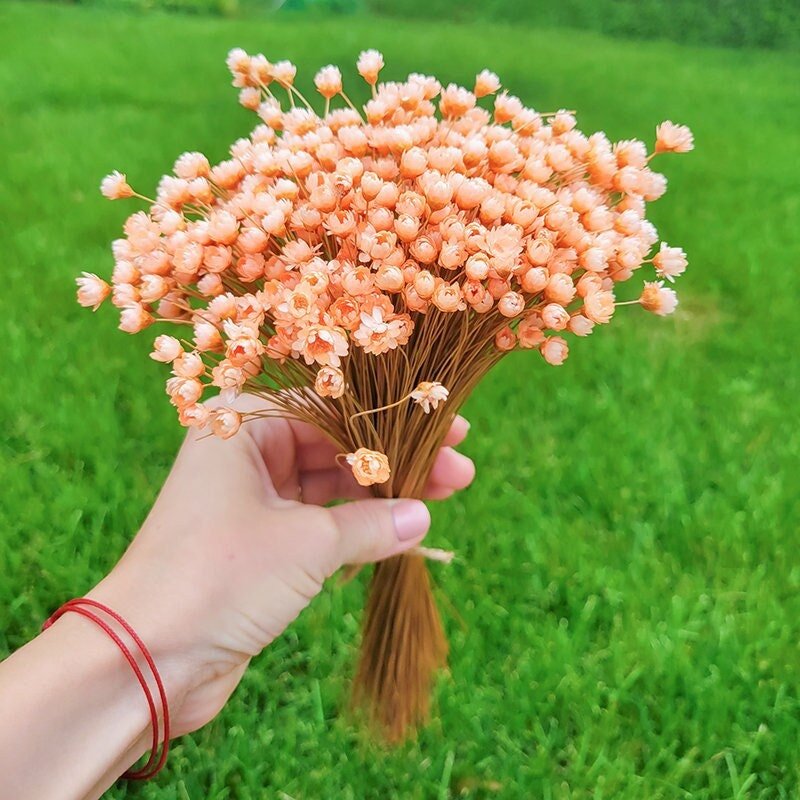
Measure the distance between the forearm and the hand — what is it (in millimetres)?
41

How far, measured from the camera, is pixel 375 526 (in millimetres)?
857

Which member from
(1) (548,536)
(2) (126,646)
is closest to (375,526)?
(2) (126,646)

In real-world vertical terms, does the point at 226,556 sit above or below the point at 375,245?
below

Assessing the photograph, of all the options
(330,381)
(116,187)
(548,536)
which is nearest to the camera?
(330,381)

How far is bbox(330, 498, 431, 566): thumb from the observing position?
33.5 inches

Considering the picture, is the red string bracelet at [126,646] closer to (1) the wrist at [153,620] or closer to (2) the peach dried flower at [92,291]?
(1) the wrist at [153,620]

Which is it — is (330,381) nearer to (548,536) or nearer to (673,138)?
(673,138)

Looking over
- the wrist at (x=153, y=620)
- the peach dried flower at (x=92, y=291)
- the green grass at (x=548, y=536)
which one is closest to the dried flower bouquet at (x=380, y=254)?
the peach dried flower at (x=92, y=291)

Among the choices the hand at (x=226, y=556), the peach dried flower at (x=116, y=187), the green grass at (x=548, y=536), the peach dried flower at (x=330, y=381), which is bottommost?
the green grass at (x=548, y=536)

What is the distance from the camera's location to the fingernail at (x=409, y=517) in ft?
2.85

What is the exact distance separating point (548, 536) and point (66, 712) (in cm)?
82

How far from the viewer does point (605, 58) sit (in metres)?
4.77

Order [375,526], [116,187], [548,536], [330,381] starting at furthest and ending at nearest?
[548,536], [375,526], [116,187], [330,381]

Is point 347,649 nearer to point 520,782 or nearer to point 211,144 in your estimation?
point 520,782
